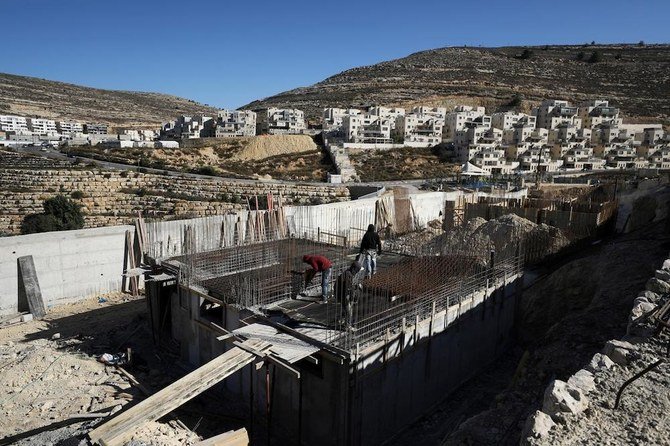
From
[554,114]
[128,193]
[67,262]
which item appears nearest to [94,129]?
[128,193]

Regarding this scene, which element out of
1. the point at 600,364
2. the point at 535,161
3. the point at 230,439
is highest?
the point at 535,161

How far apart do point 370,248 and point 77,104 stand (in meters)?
123

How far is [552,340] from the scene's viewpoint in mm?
7887

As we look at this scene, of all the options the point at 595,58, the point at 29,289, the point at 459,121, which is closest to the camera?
the point at 29,289

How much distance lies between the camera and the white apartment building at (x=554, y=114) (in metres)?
70.6

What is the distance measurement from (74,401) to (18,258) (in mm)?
5192

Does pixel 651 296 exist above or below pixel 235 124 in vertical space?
below

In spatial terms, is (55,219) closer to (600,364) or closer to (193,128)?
(600,364)

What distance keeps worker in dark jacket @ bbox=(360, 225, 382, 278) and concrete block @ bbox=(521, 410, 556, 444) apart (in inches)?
224

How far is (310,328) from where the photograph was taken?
7.34 metres

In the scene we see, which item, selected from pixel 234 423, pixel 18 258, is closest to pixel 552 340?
pixel 234 423

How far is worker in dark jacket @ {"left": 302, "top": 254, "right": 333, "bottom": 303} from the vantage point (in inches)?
327

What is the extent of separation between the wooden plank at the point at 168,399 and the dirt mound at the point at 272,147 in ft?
168

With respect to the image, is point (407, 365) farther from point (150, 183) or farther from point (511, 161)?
point (511, 161)
